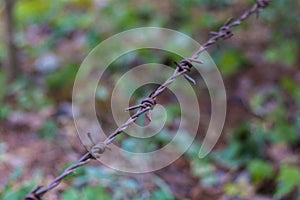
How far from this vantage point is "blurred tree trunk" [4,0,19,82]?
407 centimetres

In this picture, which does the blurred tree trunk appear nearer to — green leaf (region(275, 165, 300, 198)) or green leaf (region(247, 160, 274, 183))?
green leaf (region(247, 160, 274, 183))

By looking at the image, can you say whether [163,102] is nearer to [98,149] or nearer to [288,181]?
[288,181]

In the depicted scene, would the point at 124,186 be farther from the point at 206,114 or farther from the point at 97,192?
the point at 206,114

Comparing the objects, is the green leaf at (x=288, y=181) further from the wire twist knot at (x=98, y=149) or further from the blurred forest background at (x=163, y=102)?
the wire twist knot at (x=98, y=149)

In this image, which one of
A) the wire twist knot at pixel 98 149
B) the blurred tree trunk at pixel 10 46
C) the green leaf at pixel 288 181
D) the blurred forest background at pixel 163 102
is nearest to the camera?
the wire twist knot at pixel 98 149

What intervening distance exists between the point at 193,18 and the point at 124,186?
118 inches

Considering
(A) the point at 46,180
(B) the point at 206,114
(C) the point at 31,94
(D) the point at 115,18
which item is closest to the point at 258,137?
(B) the point at 206,114

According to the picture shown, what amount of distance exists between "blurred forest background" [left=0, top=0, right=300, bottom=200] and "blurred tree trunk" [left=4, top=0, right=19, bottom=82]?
0.4 inches

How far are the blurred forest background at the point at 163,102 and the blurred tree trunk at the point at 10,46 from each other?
1 cm

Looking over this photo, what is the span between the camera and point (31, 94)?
13.1ft

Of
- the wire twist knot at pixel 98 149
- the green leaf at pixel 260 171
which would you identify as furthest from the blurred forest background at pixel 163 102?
the wire twist knot at pixel 98 149

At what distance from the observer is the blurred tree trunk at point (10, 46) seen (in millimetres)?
4074

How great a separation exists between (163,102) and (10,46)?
1.35m

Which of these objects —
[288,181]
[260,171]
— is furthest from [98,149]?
[260,171]
